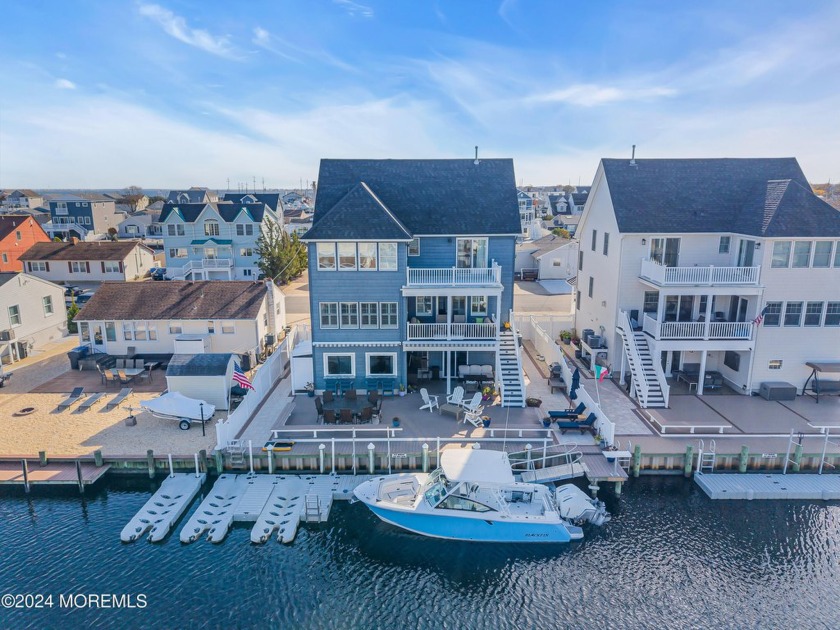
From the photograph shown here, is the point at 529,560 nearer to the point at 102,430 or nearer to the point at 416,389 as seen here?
the point at 416,389

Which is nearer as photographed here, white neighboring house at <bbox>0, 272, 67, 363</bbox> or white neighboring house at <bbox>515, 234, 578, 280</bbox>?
white neighboring house at <bbox>0, 272, 67, 363</bbox>

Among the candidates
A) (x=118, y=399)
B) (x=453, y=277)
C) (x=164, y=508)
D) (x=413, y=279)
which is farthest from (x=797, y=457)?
(x=118, y=399)

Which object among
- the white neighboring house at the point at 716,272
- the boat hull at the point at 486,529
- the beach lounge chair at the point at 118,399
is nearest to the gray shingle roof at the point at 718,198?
the white neighboring house at the point at 716,272

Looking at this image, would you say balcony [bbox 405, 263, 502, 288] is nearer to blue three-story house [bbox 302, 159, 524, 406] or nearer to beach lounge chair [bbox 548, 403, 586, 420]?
blue three-story house [bbox 302, 159, 524, 406]

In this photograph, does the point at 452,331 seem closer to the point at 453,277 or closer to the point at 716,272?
the point at 453,277

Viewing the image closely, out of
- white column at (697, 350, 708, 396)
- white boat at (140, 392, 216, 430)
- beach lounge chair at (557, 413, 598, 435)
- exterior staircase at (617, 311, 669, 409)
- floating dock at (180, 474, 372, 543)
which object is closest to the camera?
floating dock at (180, 474, 372, 543)

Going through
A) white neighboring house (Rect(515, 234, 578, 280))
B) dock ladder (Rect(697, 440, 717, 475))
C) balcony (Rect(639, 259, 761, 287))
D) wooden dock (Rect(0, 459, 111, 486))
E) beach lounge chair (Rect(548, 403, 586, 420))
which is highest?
balcony (Rect(639, 259, 761, 287))

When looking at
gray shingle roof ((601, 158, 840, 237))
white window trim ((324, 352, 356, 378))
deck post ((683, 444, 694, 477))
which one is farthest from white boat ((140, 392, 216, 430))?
gray shingle roof ((601, 158, 840, 237))
